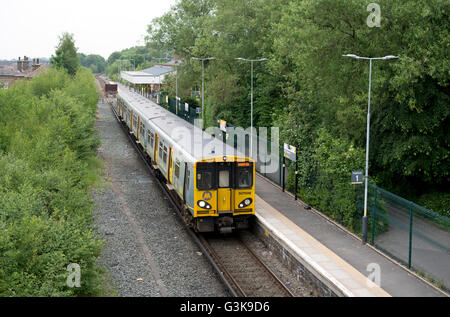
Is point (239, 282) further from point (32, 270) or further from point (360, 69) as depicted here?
point (360, 69)

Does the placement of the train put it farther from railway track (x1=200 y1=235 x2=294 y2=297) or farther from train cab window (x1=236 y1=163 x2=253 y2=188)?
railway track (x1=200 y1=235 x2=294 y2=297)

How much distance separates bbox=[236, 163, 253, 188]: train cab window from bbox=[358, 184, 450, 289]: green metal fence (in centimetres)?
411

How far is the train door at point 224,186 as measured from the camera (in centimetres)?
1741

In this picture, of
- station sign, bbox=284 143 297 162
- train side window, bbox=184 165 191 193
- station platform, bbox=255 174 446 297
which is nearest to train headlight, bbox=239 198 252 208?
station platform, bbox=255 174 446 297

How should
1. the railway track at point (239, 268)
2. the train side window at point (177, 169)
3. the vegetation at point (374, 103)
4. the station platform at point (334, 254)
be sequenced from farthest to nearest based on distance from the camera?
1. the train side window at point (177, 169)
2. the vegetation at point (374, 103)
3. the railway track at point (239, 268)
4. the station platform at point (334, 254)

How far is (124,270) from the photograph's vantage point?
49.8 feet

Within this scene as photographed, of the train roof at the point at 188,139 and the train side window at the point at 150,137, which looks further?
the train side window at the point at 150,137

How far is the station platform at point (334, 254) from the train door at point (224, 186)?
5.49 feet

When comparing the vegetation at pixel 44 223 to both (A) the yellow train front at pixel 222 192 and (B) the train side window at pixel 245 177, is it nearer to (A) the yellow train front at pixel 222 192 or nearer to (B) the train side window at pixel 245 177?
(A) the yellow train front at pixel 222 192

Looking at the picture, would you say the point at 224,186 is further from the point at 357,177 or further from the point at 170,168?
the point at 357,177

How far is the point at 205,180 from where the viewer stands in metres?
17.3

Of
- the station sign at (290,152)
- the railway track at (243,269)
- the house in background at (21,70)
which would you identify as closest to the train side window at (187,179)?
the railway track at (243,269)

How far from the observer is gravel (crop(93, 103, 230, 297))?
46.8 feet
